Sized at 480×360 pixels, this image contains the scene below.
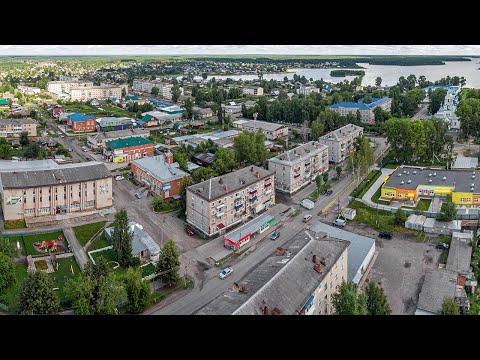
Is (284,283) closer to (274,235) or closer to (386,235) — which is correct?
(274,235)

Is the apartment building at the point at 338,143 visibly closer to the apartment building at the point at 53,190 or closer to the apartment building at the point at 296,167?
the apartment building at the point at 296,167

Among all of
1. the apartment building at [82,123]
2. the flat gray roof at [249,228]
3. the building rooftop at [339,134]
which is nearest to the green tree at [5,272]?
the flat gray roof at [249,228]

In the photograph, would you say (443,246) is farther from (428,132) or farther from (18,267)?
(18,267)

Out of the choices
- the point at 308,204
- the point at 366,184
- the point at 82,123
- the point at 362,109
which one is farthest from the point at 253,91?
the point at 308,204

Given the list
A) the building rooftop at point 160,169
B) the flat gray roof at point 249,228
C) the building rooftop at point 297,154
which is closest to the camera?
the flat gray roof at point 249,228

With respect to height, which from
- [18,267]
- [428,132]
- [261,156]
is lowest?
[18,267]

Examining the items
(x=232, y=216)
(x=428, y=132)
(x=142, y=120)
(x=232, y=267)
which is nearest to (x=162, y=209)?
(x=232, y=216)
